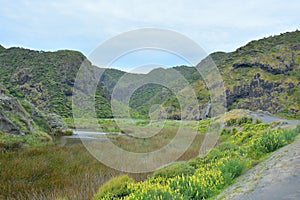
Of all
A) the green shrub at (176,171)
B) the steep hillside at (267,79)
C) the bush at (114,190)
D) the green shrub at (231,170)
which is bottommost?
the green shrub at (176,171)

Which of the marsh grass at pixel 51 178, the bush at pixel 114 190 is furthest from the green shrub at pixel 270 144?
the bush at pixel 114 190

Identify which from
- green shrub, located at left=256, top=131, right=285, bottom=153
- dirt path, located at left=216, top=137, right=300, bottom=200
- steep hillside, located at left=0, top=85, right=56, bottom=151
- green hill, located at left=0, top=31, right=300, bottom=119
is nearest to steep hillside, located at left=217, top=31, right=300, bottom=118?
green hill, located at left=0, top=31, right=300, bottom=119

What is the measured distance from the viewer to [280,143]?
10070mm

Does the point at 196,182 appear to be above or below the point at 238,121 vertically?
above

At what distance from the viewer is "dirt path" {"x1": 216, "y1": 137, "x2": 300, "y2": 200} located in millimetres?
5344

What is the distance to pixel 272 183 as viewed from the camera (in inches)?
235

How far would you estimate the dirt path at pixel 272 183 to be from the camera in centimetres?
534

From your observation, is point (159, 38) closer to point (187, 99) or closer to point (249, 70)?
point (187, 99)

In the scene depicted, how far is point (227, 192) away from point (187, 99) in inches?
3909

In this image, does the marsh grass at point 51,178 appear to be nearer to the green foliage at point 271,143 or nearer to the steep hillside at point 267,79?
the green foliage at point 271,143

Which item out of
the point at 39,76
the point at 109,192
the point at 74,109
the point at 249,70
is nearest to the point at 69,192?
the point at 109,192

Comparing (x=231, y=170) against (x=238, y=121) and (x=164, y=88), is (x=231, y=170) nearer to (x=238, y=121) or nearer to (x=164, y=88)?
(x=238, y=121)

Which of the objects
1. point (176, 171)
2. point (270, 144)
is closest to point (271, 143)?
point (270, 144)

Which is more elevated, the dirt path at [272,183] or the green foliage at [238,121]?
the dirt path at [272,183]
